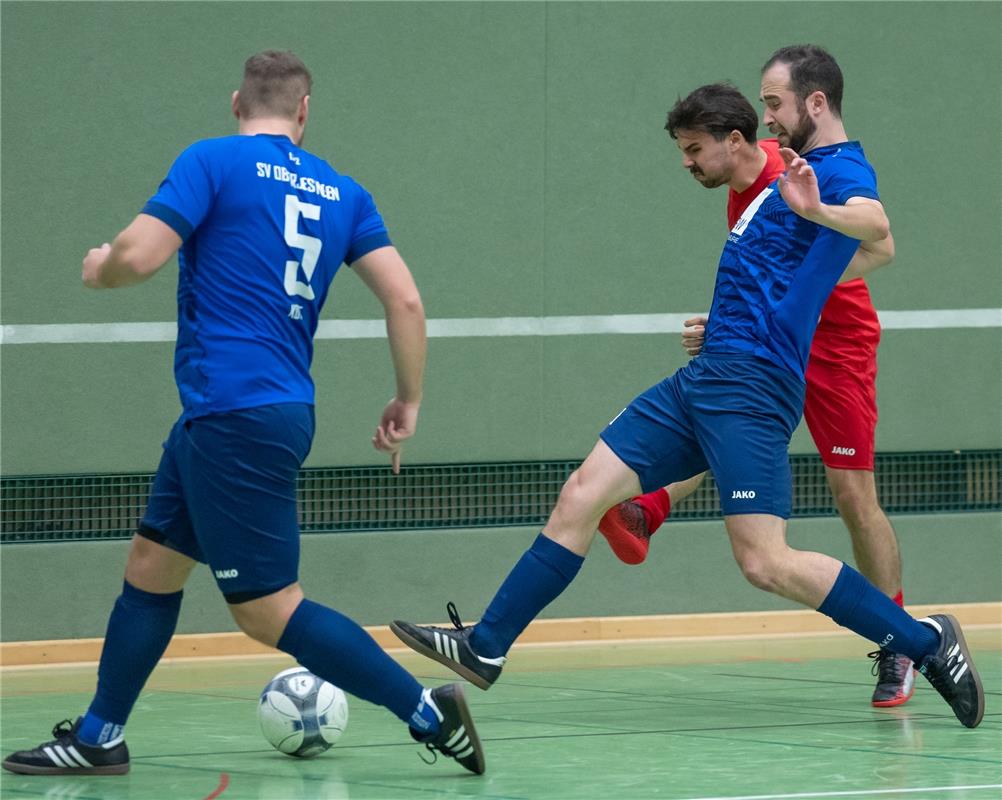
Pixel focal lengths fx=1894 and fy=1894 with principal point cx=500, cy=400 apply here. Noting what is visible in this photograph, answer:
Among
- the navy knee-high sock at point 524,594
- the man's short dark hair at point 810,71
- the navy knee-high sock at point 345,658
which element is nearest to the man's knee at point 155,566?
the navy knee-high sock at point 345,658

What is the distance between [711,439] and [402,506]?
124 inches

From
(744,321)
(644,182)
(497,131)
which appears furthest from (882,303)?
(744,321)

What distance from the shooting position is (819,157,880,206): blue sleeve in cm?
587

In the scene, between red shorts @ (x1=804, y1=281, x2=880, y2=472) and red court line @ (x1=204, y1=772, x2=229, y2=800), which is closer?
red court line @ (x1=204, y1=772, x2=229, y2=800)

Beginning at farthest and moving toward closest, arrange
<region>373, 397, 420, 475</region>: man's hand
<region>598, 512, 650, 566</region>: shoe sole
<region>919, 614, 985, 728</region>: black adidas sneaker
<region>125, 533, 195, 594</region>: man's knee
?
<region>598, 512, 650, 566</region>: shoe sole → <region>919, 614, 985, 728</region>: black adidas sneaker → <region>125, 533, 195, 594</region>: man's knee → <region>373, 397, 420, 475</region>: man's hand

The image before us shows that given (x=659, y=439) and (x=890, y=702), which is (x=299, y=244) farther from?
(x=890, y=702)

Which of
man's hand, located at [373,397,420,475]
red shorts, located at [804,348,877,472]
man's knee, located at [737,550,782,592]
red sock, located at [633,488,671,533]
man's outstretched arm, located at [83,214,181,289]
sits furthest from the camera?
red shorts, located at [804,348,877,472]

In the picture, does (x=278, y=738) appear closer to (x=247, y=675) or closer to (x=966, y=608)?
(x=247, y=675)

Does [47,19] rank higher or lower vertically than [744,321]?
higher

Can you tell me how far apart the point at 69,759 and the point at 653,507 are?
231 centimetres

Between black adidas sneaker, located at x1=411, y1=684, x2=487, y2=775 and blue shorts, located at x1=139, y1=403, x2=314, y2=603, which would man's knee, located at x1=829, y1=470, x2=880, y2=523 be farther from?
blue shorts, located at x1=139, y1=403, x2=314, y2=603

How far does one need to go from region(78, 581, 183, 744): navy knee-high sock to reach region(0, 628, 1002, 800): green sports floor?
16 cm

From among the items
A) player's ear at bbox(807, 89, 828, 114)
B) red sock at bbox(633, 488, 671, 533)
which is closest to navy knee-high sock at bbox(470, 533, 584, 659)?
red sock at bbox(633, 488, 671, 533)

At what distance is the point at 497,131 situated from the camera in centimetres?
899
